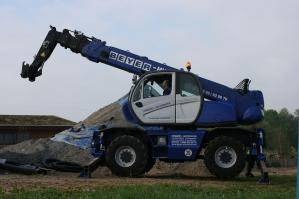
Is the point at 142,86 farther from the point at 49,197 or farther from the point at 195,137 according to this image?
the point at 49,197

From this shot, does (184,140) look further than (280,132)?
No

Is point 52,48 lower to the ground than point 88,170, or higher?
higher

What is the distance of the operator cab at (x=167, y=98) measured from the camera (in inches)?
656

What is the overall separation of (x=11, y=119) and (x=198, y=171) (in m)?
31.2

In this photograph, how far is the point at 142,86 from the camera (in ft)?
55.8

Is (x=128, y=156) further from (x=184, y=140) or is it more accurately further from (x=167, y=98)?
(x=167, y=98)

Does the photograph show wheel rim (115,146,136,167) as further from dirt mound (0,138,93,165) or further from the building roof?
the building roof

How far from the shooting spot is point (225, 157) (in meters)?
16.3

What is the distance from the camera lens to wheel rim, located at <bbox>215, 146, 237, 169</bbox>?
53.3ft

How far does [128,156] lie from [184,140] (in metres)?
1.62

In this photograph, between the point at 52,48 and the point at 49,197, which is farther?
the point at 52,48

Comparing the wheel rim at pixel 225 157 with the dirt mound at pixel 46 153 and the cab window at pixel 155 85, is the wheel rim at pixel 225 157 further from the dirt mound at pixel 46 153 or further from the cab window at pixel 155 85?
the dirt mound at pixel 46 153

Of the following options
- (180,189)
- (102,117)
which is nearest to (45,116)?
(102,117)

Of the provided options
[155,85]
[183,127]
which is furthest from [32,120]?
[183,127]
